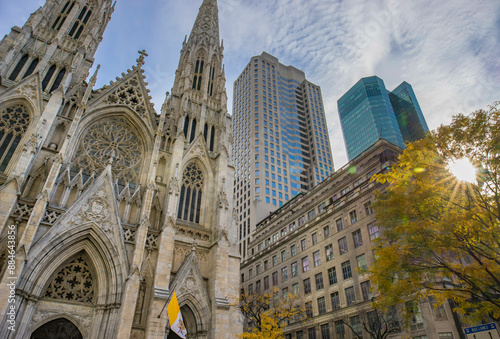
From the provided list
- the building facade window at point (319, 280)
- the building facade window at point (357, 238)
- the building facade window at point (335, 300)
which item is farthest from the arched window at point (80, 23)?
the building facade window at point (335, 300)

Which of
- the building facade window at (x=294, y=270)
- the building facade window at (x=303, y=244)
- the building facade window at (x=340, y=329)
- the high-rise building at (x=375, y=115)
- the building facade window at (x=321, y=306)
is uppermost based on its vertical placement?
the high-rise building at (x=375, y=115)

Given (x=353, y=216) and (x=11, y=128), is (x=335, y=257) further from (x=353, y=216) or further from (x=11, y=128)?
(x=11, y=128)

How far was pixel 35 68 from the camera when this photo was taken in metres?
24.8

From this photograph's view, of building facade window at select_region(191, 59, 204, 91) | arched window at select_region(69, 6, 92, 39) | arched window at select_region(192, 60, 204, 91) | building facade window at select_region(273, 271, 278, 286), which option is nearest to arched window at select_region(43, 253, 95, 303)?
building facade window at select_region(191, 59, 204, 91)

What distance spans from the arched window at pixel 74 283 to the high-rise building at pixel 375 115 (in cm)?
10769

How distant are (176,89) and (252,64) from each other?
65.6m

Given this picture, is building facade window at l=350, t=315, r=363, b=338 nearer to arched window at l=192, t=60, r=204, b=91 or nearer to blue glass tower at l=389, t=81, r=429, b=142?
arched window at l=192, t=60, r=204, b=91

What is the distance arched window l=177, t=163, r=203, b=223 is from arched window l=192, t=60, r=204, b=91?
1054cm

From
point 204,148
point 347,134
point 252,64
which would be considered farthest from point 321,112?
point 204,148

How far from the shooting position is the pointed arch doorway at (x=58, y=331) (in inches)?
670

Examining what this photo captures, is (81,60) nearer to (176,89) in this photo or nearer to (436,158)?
(176,89)

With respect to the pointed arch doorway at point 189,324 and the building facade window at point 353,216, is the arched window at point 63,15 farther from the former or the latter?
the building facade window at point 353,216

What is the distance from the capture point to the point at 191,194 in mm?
25719

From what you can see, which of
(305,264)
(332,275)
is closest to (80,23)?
(305,264)
